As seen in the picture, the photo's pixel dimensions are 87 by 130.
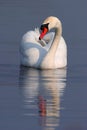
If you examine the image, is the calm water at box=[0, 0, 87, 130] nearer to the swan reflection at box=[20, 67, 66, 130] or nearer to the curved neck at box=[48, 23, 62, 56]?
the swan reflection at box=[20, 67, 66, 130]

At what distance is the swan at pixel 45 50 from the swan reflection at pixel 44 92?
27 centimetres

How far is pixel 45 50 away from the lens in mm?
19453

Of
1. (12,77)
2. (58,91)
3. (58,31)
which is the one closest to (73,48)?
(58,31)

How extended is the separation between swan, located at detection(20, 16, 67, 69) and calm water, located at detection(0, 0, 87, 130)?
0.21 metres

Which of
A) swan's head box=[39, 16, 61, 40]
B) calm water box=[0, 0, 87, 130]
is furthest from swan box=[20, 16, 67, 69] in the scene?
calm water box=[0, 0, 87, 130]

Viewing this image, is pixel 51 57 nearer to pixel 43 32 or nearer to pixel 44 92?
pixel 43 32

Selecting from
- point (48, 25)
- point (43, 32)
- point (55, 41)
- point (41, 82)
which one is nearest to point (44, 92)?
point (41, 82)

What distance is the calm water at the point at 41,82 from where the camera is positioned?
13.4 meters

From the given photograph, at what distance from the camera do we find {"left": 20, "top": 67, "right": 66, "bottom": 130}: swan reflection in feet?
45.0

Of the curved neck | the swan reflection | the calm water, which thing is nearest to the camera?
the calm water

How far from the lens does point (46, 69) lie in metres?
18.7

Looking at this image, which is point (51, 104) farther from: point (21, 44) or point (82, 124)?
point (21, 44)

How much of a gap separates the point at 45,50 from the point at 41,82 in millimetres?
2897

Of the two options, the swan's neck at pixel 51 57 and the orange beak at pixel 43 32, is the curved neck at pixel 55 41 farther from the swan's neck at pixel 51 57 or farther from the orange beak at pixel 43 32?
the orange beak at pixel 43 32
